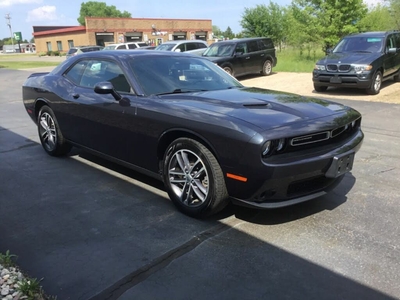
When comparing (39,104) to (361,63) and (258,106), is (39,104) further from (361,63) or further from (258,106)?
(361,63)

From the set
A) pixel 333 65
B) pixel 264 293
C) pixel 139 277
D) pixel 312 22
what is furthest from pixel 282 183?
pixel 312 22

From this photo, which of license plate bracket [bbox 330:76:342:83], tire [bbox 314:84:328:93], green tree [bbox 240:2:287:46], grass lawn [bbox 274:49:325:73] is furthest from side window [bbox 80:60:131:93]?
green tree [bbox 240:2:287:46]

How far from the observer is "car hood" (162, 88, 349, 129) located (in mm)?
3338

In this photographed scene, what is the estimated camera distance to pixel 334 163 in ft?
11.0

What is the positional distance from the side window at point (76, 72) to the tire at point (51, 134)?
0.61 m

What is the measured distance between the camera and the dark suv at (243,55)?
52.4 feet

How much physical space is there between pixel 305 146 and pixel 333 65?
29.3 feet

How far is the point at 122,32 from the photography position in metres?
57.4

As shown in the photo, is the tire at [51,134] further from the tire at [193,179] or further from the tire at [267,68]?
the tire at [267,68]

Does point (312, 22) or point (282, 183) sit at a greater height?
point (312, 22)

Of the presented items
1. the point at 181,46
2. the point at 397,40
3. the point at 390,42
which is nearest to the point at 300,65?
the point at 181,46

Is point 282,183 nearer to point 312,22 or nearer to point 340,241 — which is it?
point 340,241

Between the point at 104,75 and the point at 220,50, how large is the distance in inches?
490

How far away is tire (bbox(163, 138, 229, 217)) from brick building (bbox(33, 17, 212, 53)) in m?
49.9
